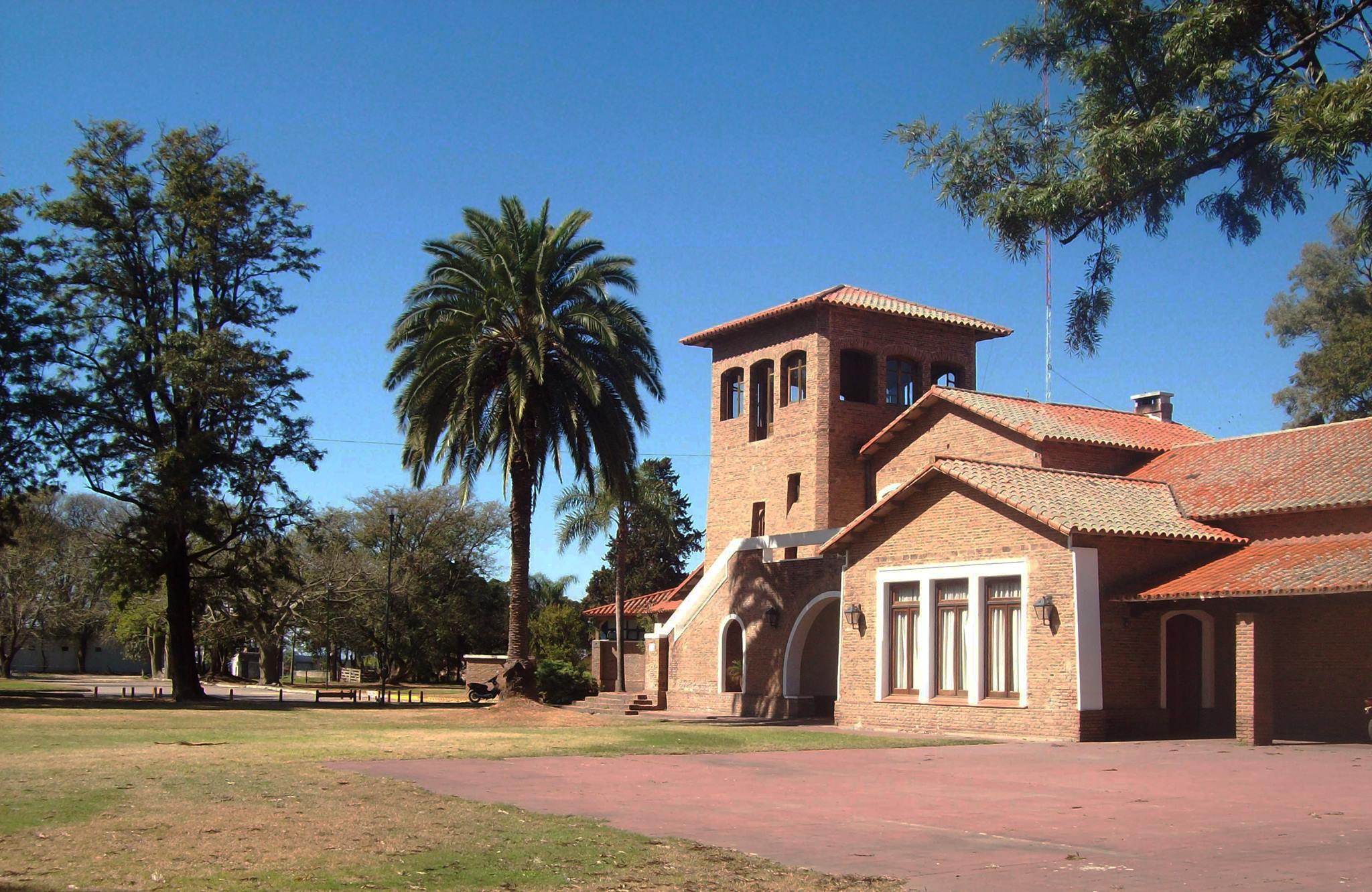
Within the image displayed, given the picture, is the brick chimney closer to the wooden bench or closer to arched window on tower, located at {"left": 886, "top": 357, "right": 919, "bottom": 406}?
arched window on tower, located at {"left": 886, "top": 357, "right": 919, "bottom": 406}

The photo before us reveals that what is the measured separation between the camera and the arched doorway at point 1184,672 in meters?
25.8

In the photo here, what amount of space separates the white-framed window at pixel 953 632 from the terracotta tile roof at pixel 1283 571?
2.48 metres

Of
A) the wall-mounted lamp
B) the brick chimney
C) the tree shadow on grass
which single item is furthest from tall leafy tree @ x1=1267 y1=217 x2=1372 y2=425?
the tree shadow on grass

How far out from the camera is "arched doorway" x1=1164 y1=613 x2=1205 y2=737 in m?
25.8

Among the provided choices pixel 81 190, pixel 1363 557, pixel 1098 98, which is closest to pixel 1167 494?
pixel 1363 557

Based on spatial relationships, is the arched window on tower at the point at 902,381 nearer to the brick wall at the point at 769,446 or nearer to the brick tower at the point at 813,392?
the brick tower at the point at 813,392

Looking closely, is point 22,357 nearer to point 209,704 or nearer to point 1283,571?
point 209,704

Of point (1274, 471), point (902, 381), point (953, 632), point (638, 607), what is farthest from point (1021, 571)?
point (638, 607)

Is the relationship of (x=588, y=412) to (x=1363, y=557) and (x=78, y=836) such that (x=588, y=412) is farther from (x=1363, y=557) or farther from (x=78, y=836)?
(x=78, y=836)

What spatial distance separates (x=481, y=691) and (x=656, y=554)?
28035mm

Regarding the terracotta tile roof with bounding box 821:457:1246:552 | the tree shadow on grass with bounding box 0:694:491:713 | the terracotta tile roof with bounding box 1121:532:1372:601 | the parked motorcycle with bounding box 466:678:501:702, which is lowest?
the parked motorcycle with bounding box 466:678:501:702

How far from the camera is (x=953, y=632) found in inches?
1077

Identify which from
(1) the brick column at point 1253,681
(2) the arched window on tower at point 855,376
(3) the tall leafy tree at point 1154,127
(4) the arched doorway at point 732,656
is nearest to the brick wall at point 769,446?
(2) the arched window on tower at point 855,376

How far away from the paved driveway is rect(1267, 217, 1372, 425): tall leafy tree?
32000 mm
